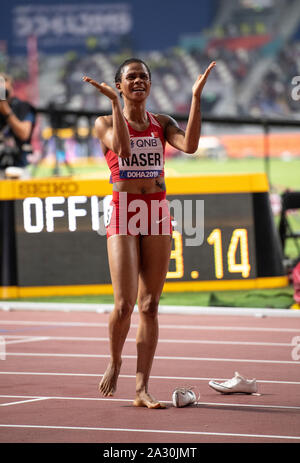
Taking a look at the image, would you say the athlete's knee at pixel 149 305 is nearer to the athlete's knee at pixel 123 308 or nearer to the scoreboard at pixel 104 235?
the athlete's knee at pixel 123 308

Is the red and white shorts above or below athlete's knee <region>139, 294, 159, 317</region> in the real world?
above

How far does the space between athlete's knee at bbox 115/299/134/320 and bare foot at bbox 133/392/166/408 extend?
1.68 feet

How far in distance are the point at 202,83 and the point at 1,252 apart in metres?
6.71

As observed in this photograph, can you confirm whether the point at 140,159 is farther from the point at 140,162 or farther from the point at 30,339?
the point at 30,339

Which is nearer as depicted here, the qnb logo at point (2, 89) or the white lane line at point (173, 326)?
the white lane line at point (173, 326)

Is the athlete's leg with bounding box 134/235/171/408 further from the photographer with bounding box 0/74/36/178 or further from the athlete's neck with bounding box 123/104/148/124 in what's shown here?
the photographer with bounding box 0/74/36/178

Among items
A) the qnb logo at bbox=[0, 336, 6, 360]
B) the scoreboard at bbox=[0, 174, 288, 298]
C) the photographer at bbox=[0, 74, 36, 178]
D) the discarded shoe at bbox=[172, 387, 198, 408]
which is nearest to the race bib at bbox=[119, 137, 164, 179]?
the discarded shoe at bbox=[172, 387, 198, 408]

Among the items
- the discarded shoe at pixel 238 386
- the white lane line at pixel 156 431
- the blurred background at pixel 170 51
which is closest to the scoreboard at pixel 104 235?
the discarded shoe at pixel 238 386

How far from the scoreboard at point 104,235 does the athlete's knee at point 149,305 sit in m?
5.66

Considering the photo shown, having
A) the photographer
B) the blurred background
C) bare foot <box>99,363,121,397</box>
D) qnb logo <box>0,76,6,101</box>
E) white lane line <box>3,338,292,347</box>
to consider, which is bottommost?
bare foot <box>99,363,121,397</box>

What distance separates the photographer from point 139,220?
20.1 feet

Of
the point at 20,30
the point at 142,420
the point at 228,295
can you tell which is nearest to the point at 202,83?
the point at 142,420

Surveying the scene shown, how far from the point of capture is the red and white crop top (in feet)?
20.0

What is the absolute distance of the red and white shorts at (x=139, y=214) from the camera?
6090 mm
